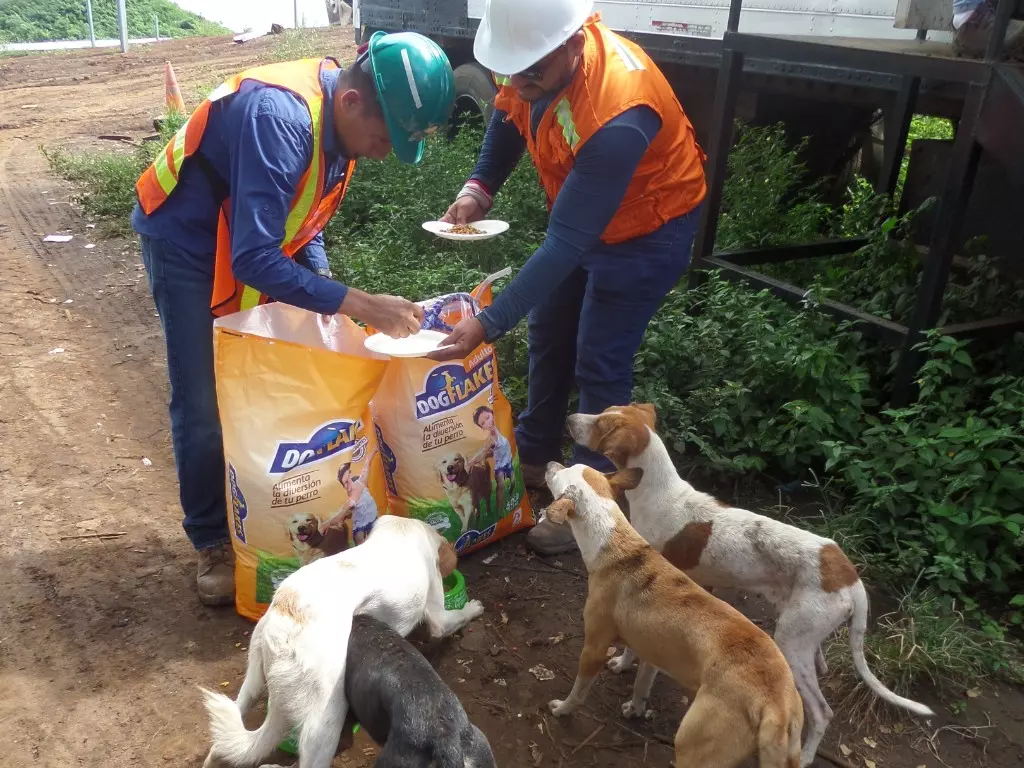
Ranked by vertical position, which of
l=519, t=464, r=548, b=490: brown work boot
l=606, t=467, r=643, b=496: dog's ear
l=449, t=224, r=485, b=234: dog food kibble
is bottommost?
l=519, t=464, r=548, b=490: brown work boot

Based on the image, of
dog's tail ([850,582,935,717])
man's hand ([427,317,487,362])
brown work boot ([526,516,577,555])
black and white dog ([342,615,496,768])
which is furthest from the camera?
brown work boot ([526,516,577,555])

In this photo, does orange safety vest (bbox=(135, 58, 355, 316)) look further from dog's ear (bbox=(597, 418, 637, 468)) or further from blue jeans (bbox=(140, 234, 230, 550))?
dog's ear (bbox=(597, 418, 637, 468))

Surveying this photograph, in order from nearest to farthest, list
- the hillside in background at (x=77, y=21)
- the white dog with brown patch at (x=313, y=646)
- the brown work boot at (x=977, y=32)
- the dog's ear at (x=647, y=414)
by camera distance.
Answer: the white dog with brown patch at (x=313, y=646) < the dog's ear at (x=647, y=414) < the brown work boot at (x=977, y=32) < the hillside in background at (x=77, y=21)

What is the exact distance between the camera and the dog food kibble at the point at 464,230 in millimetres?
3571

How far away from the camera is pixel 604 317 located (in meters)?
3.35

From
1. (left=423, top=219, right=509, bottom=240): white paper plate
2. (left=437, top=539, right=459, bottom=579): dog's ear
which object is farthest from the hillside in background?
(left=437, top=539, right=459, bottom=579): dog's ear

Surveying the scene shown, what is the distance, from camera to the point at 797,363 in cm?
399

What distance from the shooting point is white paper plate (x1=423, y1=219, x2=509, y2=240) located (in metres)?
3.48

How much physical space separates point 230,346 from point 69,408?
2.33 metres

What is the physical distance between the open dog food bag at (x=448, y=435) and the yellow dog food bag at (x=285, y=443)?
16cm

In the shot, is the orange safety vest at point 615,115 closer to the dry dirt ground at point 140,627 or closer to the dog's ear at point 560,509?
the dog's ear at point 560,509

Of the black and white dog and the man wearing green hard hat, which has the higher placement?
the man wearing green hard hat

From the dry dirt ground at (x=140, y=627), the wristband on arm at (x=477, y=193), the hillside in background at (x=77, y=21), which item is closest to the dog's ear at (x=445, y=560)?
the dry dirt ground at (x=140, y=627)

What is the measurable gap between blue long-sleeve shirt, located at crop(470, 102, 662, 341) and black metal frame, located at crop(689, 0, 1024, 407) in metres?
1.63
